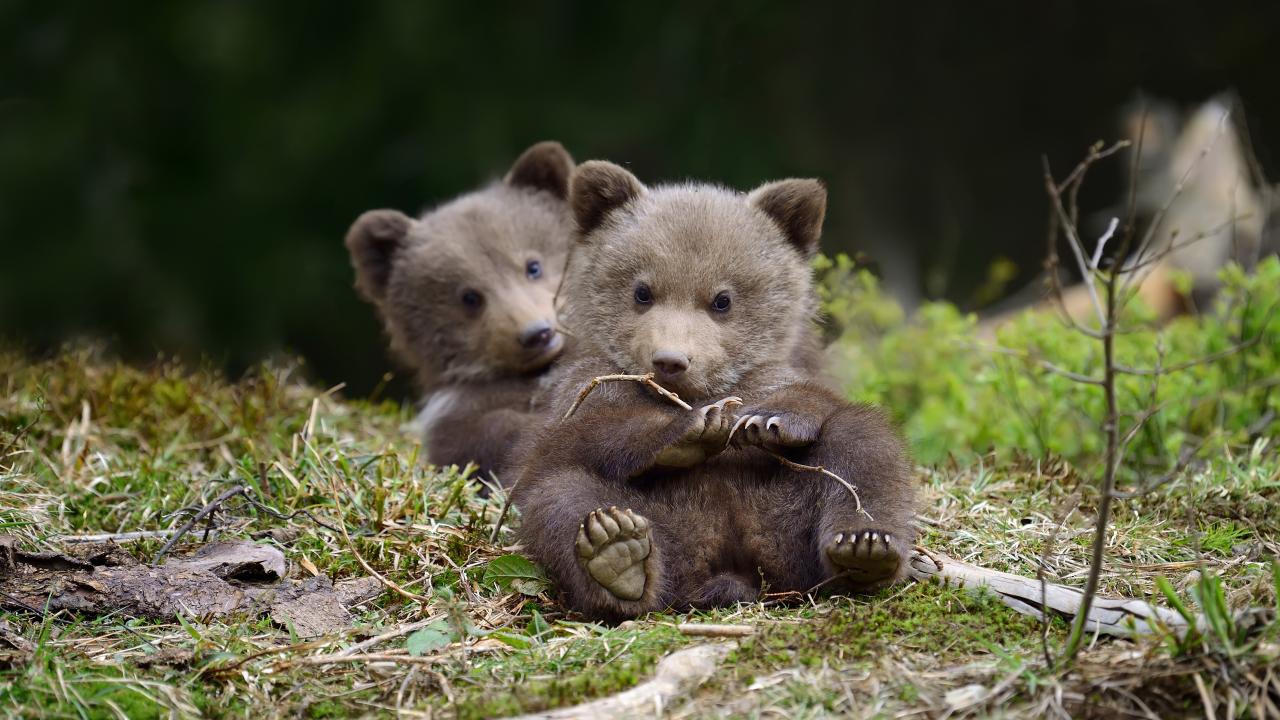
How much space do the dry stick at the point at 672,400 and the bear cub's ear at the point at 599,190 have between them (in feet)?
2.37

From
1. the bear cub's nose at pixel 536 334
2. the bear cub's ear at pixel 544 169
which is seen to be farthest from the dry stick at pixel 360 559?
the bear cub's ear at pixel 544 169

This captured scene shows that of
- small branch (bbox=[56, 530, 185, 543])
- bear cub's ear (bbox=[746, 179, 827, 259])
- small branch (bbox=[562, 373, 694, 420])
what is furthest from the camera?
bear cub's ear (bbox=[746, 179, 827, 259])

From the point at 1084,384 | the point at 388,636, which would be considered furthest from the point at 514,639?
the point at 1084,384

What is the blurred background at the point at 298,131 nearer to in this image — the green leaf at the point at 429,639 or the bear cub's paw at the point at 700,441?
the bear cub's paw at the point at 700,441

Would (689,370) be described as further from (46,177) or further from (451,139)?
(46,177)

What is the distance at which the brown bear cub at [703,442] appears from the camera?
3.51 metres

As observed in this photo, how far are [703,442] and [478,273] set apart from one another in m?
2.60

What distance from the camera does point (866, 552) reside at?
338 cm

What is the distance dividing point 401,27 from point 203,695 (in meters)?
6.38

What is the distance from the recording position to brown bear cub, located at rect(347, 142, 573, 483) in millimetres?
5641

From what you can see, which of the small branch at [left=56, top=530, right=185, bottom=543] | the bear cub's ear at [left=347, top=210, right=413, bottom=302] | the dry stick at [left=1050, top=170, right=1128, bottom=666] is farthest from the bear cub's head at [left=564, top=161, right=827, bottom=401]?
the bear cub's ear at [left=347, top=210, right=413, bottom=302]

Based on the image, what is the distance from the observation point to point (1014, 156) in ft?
33.8

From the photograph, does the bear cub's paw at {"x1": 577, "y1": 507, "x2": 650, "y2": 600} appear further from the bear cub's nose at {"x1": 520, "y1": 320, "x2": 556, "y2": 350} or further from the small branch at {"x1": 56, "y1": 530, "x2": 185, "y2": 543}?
the bear cub's nose at {"x1": 520, "y1": 320, "x2": 556, "y2": 350}

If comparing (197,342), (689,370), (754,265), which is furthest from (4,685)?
(197,342)
